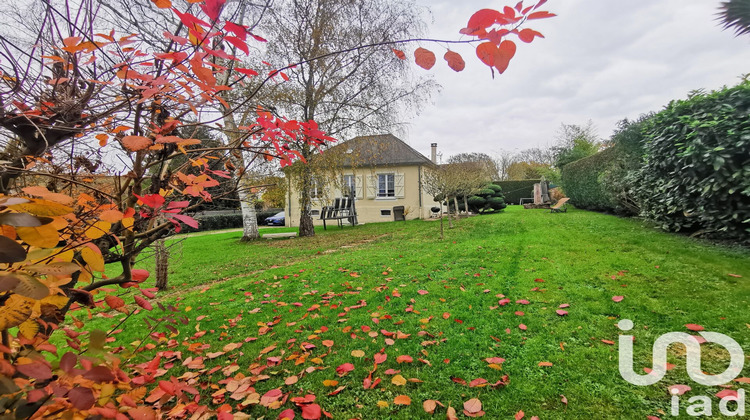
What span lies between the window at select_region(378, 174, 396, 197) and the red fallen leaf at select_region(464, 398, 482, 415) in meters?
14.9

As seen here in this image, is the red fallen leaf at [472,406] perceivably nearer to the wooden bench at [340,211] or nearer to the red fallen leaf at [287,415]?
the red fallen leaf at [287,415]

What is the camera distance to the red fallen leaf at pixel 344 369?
7.01ft

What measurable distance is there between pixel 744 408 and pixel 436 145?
60.1ft

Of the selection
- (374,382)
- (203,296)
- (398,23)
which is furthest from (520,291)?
(398,23)

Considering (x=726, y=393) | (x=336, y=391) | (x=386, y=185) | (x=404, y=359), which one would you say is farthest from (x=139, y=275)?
(x=386, y=185)

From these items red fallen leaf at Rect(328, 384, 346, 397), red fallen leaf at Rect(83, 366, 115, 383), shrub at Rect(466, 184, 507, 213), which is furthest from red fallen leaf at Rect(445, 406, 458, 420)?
shrub at Rect(466, 184, 507, 213)

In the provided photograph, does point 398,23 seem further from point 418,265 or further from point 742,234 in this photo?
point 742,234

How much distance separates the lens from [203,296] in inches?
166

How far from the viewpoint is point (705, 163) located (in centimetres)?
420

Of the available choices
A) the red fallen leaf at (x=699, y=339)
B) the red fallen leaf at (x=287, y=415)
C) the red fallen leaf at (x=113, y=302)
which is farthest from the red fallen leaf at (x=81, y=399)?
the red fallen leaf at (x=699, y=339)

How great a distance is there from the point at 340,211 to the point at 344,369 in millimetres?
11650

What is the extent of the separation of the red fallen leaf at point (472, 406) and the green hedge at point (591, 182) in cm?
Result: 889

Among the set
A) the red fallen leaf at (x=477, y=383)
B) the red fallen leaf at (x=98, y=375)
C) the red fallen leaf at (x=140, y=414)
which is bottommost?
the red fallen leaf at (x=477, y=383)

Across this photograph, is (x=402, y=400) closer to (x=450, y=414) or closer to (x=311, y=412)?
(x=450, y=414)
